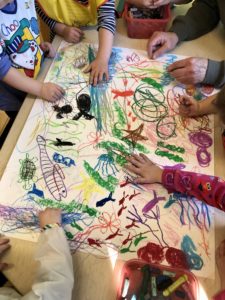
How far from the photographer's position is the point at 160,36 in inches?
40.1

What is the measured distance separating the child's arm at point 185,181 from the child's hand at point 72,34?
51 centimetres

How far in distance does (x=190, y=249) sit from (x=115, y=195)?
19 cm

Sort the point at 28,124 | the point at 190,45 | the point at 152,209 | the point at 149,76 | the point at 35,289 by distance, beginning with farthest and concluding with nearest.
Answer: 1. the point at 190,45
2. the point at 149,76
3. the point at 28,124
4. the point at 152,209
5. the point at 35,289

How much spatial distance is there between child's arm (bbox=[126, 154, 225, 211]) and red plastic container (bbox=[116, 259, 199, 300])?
0.17 meters

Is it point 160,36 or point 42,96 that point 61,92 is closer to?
point 42,96

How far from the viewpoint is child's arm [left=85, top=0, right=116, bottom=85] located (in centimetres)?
95

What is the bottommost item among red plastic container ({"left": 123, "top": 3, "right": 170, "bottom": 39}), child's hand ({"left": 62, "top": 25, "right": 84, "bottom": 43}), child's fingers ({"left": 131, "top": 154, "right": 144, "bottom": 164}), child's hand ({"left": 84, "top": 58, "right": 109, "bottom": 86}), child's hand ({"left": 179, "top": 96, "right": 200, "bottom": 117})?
child's fingers ({"left": 131, "top": 154, "right": 144, "bottom": 164})

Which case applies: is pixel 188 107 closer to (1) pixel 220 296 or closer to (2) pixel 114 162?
(2) pixel 114 162

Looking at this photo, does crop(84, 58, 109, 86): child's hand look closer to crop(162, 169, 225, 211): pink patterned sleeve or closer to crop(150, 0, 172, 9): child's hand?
crop(150, 0, 172, 9): child's hand

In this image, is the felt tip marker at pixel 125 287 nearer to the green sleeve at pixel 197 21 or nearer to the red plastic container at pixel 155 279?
the red plastic container at pixel 155 279

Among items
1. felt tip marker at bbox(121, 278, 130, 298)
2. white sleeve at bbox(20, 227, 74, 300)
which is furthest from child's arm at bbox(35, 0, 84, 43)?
felt tip marker at bbox(121, 278, 130, 298)

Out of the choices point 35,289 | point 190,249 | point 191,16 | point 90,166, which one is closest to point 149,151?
point 90,166

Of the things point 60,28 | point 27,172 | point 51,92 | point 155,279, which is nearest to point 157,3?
point 60,28

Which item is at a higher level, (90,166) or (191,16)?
(191,16)
